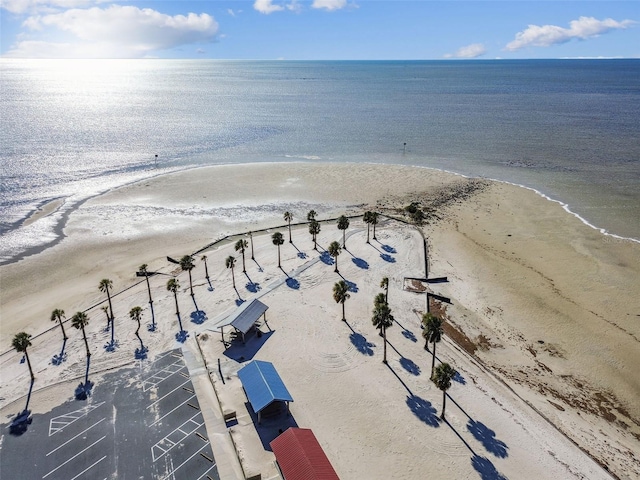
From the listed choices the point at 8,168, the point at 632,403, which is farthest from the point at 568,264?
the point at 8,168

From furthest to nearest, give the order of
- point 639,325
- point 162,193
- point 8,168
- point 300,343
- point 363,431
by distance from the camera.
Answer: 1. point 8,168
2. point 162,193
3. point 639,325
4. point 300,343
5. point 363,431

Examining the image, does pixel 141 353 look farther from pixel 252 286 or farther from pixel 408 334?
pixel 408 334

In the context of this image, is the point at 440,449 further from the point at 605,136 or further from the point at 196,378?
the point at 605,136

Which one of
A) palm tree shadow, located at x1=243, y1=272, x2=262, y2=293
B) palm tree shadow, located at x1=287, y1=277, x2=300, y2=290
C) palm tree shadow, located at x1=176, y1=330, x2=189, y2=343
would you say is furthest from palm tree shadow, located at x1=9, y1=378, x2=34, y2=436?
palm tree shadow, located at x1=287, y1=277, x2=300, y2=290

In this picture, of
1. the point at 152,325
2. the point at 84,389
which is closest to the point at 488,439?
the point at 84,389

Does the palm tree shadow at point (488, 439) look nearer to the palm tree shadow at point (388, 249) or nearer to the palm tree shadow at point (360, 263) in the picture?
the palm tree shadow at point (360, 263)

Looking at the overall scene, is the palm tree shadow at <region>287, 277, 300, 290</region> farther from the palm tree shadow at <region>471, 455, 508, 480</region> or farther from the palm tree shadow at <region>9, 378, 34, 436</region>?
the palm tree shadow at <region>9, 378, 34, 436</region>

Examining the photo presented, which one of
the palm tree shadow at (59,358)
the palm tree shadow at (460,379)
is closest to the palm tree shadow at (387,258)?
the palm tree shadow at (460,379)
